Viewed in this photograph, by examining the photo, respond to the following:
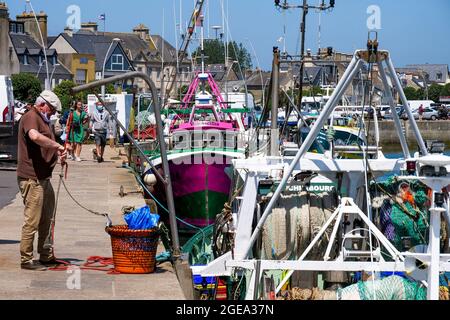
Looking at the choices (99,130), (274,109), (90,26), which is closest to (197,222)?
(99,130)

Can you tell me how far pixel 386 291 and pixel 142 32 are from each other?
119m

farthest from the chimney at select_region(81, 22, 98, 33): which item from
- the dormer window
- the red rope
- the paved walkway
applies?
the red rope

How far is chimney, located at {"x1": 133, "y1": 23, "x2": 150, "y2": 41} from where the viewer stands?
124562 mm

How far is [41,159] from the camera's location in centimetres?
957

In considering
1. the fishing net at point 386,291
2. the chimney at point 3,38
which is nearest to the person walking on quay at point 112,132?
the fishing net at point 386,291

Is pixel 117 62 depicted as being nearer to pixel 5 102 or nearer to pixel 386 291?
pixel 5 102

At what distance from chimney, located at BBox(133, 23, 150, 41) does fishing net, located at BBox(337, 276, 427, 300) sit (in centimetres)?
11695

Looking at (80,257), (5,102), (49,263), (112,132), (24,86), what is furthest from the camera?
(24,86)

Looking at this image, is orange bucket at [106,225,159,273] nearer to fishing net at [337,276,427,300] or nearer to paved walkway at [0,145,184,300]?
paved walkway at [0,145,184,300]

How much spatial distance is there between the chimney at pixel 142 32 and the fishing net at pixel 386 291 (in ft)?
384

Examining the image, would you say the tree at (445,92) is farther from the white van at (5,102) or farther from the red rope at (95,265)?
the red rope at (95,265)

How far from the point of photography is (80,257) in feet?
35.3

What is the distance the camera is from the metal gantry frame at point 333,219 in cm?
805
